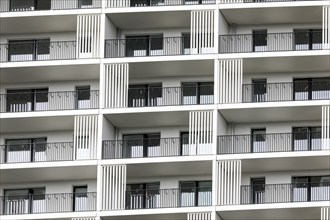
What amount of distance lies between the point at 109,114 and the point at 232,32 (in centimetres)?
715

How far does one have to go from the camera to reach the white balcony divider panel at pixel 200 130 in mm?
103500

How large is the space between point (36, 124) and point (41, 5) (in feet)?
19.4

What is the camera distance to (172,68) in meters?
105

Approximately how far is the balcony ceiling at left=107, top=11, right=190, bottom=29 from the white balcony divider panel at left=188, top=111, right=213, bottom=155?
4.79 m

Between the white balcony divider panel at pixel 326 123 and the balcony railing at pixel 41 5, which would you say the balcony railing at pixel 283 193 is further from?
the balcony railing at pixel 41 5

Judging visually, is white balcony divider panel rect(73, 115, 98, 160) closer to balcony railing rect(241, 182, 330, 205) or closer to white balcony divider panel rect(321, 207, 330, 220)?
balcony railing rect(241, 182, 330, 205)

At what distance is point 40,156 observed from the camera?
345 ft

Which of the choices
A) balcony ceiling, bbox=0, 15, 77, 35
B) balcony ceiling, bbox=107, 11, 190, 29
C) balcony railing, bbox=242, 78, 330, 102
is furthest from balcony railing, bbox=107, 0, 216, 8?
balcony railing, bbox=242, 78, 330, 102

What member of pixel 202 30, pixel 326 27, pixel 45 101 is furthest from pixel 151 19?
pixel 326 27

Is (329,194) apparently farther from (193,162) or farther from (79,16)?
(79,16)

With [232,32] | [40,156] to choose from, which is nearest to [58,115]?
[40,156]

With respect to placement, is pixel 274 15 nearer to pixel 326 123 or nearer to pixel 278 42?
pixel 278 42

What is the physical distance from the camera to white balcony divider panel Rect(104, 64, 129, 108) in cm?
10444

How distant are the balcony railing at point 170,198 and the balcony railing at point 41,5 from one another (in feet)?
31.2
